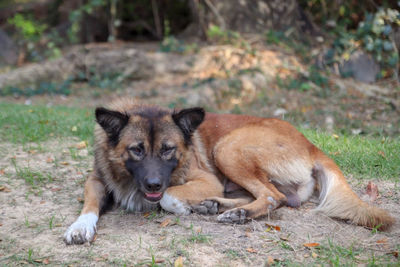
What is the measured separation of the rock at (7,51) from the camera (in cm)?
1454

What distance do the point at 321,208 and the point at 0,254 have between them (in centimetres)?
271

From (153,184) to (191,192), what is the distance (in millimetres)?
504

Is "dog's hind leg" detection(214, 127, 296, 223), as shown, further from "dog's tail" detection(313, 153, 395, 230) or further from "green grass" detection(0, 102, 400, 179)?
"green grass" detection(0, 102, 400, 179)

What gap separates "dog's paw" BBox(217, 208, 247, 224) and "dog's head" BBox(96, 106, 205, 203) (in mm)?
600

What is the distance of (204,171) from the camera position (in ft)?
13.8

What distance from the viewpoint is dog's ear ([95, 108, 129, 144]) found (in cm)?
365

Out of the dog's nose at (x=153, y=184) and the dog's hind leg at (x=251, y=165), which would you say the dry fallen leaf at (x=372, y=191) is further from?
the dog's nose at (x=153, y=184)

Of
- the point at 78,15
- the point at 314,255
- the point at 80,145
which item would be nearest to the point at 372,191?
the point at 314,255

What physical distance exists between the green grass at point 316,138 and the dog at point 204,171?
929mm

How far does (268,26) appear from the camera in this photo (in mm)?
10930

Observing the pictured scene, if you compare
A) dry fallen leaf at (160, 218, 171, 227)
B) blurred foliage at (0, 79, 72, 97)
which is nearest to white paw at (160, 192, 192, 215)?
dry fallen leaf at (160, 218, 171, 227)

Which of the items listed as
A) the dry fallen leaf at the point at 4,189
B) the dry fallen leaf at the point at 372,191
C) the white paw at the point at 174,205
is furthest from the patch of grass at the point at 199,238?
the dry fallen leaf at the point at 4,189

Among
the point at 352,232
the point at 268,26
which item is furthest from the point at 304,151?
the point at 268,26

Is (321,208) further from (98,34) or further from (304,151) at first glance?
(98,34)
